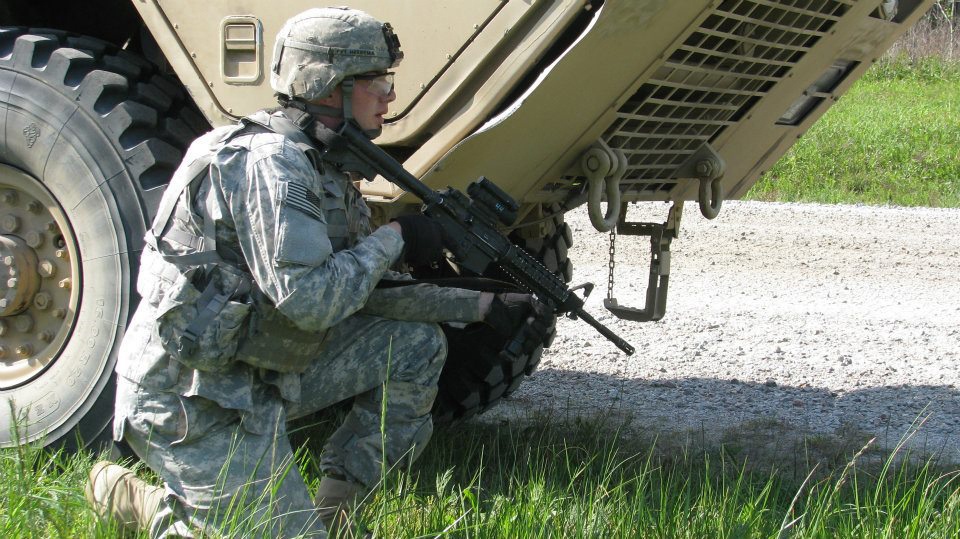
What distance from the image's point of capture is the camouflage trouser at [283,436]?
2725 mm

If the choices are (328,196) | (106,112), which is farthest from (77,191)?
(328,196)

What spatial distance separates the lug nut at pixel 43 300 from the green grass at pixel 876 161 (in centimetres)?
800

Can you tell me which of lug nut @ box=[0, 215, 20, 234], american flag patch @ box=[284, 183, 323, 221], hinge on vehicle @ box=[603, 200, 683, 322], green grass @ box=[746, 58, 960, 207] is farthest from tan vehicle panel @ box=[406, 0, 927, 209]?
green grass @ box=[746, 58, 960, 207]

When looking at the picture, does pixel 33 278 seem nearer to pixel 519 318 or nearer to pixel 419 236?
pixel 419 236

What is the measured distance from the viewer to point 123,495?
290 cm

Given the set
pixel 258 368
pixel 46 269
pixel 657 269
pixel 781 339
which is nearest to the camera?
pixel 258 368

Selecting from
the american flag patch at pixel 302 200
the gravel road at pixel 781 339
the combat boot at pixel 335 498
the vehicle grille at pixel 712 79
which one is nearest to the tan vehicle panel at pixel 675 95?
the vehicle grille at pixel 712 79

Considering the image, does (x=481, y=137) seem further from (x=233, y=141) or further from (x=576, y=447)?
(x=576, y=447)

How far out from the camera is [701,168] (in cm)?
386

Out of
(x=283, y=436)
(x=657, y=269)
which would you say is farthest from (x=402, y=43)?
(x=657, y=269)

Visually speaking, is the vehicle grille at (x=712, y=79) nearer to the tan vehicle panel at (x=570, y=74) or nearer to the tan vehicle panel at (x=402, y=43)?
the tan vehicle panel at (x=570, y=74)

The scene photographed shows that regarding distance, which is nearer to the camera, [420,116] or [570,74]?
[570,74]

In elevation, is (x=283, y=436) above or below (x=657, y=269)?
below

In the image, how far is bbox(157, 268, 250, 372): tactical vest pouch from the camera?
272 centimetres
